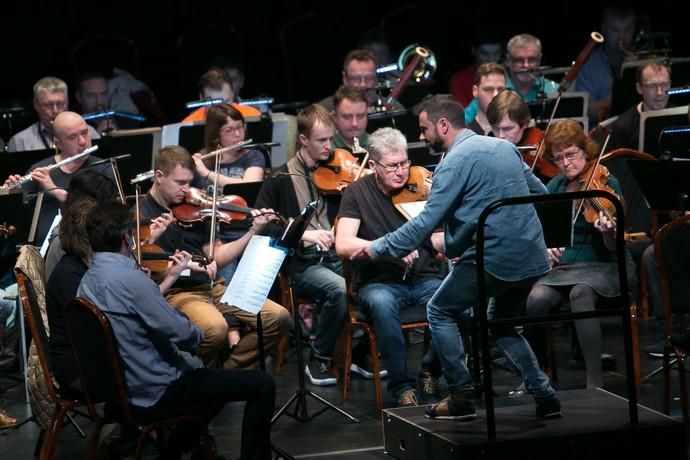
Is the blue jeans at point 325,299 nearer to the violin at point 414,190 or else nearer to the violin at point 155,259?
the violin at point 414,190

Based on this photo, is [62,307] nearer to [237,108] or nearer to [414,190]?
[414,190]

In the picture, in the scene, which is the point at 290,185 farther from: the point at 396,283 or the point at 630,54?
the point at 630,54

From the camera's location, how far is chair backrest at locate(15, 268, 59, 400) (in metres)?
5.35

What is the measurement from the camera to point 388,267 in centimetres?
654

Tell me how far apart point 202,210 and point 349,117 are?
150 cm

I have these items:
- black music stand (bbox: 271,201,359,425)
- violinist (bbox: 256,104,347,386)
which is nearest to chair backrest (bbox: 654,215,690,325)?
black music stand (bbox: 271,201,359,425)

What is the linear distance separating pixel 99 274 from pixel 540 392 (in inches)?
70.6

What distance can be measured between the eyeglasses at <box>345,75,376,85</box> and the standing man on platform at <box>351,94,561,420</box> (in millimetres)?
3425

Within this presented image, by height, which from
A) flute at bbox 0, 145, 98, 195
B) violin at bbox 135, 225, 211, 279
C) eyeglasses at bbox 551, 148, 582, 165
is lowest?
violin at bbox 135, 225, 211, 279

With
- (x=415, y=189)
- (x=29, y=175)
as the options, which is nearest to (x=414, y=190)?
(x=415, y=189)

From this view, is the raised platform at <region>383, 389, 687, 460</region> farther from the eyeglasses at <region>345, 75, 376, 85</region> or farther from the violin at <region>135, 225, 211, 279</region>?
the eyeglasses at <region>345, 75, 376, 85</region>

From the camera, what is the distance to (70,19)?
10727 mm

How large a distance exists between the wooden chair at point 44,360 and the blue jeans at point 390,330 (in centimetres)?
163

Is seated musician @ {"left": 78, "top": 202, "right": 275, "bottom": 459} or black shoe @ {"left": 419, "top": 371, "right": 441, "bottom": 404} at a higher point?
seated musician @ {"left": 78, "top": 202, "right": 275, "bottom": 459}
